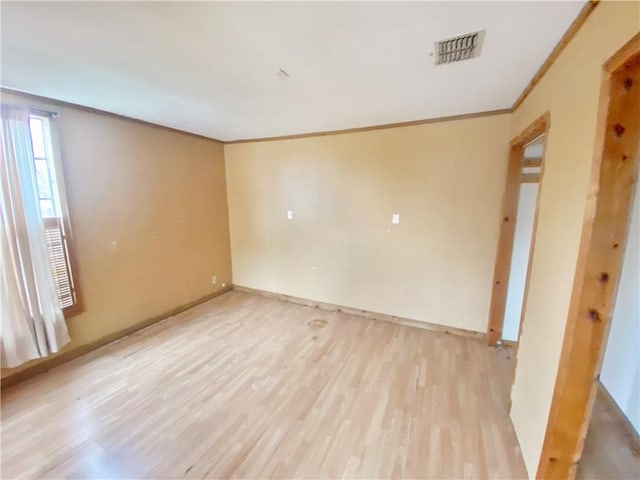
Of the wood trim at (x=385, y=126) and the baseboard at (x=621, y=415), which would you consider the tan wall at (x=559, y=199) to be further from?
the wood trim at (x=385, y=126)

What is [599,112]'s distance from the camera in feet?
3.43

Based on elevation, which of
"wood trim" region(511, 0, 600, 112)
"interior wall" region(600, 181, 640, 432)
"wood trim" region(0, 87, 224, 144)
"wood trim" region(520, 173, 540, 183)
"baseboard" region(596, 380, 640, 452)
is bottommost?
"baseboard" region(596, 380, 640, 452)

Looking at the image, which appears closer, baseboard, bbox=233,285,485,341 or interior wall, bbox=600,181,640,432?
interior wall, bbox=600,181,640,432

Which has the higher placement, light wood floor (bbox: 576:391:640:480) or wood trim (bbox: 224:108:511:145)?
wood trim (bbox: 224:108:511:145)

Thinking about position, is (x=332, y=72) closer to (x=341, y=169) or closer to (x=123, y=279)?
(x=341, y=169)

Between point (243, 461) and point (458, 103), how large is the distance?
3.09 meters

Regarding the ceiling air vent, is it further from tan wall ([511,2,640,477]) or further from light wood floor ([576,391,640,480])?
light wood floor ([576,391,640,480])

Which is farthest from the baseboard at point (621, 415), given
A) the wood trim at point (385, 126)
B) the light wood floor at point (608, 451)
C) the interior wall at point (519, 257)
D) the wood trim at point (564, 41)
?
the wood trim at point (385, 126)

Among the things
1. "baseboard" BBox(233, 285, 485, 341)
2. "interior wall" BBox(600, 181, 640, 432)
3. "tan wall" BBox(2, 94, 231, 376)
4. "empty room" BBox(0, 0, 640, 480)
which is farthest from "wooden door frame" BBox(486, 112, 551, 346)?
"tan wall" BBox(2, 94, 231, 376)

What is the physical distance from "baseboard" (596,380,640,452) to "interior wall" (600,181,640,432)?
22mm

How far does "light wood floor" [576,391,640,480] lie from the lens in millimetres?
1562

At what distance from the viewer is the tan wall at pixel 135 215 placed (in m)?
2.63

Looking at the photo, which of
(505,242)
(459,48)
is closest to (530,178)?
(505,242)

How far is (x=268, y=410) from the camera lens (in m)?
2.01
